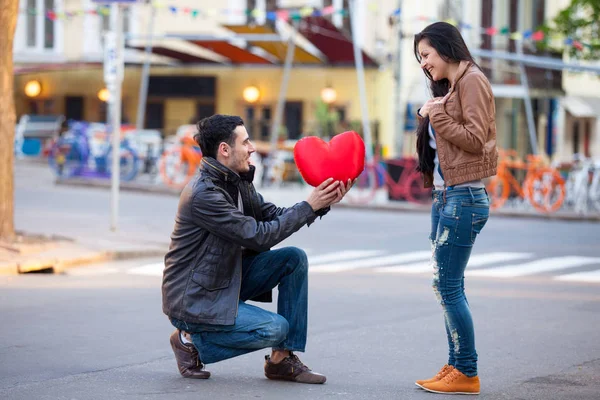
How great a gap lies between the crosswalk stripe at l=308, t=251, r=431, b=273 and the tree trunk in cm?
338

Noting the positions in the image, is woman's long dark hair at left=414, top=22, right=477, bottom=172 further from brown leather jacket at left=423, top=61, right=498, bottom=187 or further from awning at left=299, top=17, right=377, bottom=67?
awning at left=299, top=17, right=377, bottom=67

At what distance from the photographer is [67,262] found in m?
13.2

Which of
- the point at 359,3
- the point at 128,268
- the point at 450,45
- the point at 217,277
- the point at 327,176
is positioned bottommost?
the point at 128,268

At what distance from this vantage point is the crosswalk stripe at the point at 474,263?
13695 millimetres

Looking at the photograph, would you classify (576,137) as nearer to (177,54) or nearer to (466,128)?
(177,54)

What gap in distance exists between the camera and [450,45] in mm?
6566

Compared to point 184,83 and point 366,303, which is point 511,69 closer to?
point 184,83

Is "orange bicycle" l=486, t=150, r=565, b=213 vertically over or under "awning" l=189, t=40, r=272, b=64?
under

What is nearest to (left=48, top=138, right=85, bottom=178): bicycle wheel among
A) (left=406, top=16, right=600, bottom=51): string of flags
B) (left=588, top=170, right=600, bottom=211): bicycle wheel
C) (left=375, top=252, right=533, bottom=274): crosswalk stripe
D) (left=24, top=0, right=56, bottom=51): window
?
(left=406, top=16, right=600, bottom=51): string of flags

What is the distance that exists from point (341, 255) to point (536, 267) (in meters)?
2.39

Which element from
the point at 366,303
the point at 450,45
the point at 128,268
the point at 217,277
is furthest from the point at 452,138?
the point at 128,268

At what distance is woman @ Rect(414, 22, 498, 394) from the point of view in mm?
6500

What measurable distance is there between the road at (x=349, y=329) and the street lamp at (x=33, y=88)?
1079 inches

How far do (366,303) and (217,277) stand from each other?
410cm
